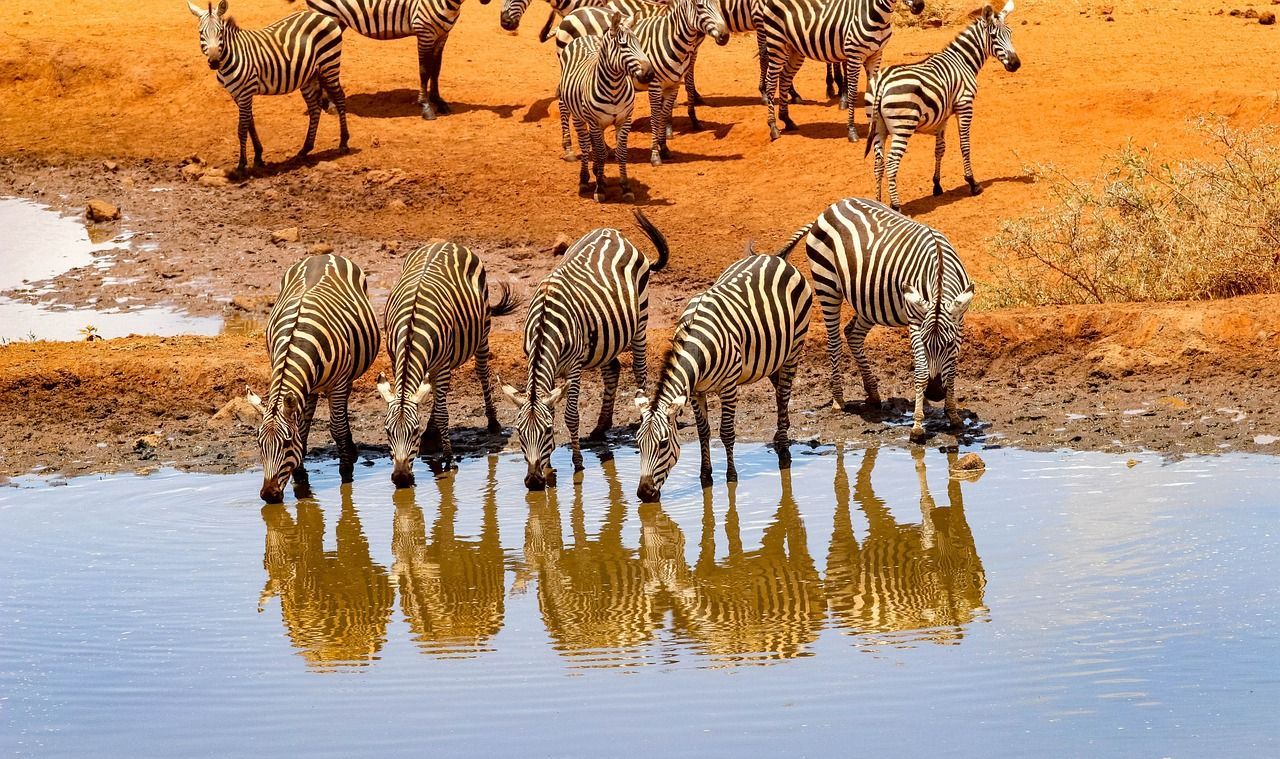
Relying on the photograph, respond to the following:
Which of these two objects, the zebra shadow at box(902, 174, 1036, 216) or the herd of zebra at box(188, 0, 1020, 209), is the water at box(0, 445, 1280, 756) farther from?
the herd of zebra at box(188, 0, 1020, 209)

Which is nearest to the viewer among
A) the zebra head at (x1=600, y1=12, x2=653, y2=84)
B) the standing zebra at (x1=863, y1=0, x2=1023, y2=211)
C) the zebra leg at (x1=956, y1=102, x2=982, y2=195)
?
the standing zebra at (x1=863, y1=0, x2=1023, y2=211)

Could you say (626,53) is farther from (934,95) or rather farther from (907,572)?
(907,572)

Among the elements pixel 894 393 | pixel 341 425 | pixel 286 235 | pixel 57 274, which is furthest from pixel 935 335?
pixel 57 274

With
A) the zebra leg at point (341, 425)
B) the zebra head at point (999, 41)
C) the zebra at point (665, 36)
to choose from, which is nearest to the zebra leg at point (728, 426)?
the zebra leg at point (341, 425)

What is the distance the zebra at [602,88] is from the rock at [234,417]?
7.84 m

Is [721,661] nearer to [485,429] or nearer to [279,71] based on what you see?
[485,429]

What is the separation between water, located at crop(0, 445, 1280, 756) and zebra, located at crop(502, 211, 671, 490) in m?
0.43

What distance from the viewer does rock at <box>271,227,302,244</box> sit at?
18.8m

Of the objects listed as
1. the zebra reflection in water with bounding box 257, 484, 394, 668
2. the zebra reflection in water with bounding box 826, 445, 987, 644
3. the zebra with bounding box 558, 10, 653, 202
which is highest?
the zebra with bounding box 558, 10, 653, 202

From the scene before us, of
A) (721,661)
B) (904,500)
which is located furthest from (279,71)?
(721,661)

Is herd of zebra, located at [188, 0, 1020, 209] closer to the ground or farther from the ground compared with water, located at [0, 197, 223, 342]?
farther from the ground

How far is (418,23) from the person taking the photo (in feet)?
75.3

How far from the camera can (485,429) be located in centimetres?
1277

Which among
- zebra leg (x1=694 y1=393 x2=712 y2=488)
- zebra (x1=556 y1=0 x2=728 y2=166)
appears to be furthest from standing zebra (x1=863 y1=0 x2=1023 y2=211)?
zebra leg (x1=694 y1=393 x2=712 y2=488)
